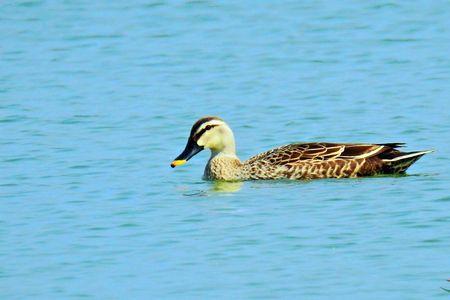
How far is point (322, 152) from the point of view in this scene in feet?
56.4

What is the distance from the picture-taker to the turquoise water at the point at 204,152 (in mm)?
12586

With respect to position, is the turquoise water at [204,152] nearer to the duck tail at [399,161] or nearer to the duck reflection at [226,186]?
the duck reflection at [226,186]

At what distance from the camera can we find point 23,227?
14.6 metres

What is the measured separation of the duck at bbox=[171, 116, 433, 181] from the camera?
1700 cm

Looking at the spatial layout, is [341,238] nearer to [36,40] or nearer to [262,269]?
[262,269]

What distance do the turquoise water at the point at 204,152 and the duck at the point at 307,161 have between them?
0.21m

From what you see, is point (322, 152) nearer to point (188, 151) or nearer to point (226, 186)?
point (226, 186)

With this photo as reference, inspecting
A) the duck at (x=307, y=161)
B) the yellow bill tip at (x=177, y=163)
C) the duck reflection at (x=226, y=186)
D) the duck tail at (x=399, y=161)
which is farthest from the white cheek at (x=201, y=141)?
the duck tail at (x=399, y=161)

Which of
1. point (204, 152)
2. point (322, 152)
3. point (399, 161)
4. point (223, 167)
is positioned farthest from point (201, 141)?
point (204, 152)

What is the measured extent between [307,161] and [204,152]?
3.76 m

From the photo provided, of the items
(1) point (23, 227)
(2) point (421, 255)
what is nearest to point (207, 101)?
(1) point (23, 227)

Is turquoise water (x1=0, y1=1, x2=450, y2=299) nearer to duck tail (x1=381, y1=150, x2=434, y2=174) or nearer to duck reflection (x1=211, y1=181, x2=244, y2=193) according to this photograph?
duck reflection (x1=211, y1=181, x2=244, y2=193)

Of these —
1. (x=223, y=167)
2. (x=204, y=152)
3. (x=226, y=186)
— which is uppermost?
(x=223, y=167)

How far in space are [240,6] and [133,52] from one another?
4.06 m
